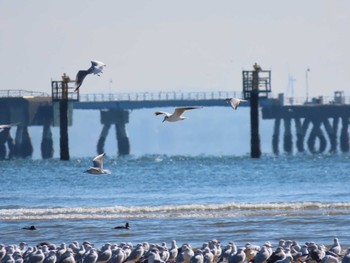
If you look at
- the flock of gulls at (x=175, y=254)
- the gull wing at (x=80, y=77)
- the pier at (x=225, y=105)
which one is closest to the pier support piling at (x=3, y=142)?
the pier at (x=225, y=105)

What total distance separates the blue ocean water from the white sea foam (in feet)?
0.11

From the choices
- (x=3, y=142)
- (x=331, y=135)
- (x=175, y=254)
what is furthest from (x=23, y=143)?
(x=175, y=254)

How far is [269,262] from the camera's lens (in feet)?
97.9

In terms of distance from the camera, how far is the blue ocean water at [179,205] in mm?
39312

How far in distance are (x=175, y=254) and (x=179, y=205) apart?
68.3 feet

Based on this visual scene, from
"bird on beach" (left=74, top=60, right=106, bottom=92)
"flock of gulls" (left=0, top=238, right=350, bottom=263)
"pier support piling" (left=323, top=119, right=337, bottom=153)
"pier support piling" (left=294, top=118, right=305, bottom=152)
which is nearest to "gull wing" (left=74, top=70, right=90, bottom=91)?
"bird on beach" (left=74, top=60, right=106, bottom=92)

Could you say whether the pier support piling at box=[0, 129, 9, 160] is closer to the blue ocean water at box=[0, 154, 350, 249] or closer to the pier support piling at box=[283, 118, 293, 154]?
the pier support piling at box=[283, 118, 293, 154]

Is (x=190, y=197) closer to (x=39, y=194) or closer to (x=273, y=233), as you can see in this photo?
(x=39, y=194)

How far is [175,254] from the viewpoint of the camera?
31297 mm

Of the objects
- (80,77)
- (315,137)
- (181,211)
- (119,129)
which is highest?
(80,77)

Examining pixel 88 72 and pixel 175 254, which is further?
pixel 88 72

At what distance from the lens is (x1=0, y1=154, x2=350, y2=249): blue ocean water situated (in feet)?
129

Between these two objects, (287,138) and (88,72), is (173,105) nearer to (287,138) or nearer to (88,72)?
(287,138)

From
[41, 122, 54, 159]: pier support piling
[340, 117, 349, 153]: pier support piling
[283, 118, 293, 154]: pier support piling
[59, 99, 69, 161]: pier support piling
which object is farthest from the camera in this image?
[283, 118, 293, 154]: pier support piling
